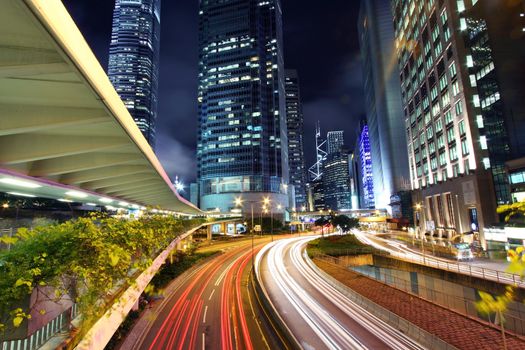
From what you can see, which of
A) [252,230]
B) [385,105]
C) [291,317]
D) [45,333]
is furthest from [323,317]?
[385,105]

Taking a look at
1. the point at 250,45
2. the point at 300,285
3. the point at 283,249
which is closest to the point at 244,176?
the point at 250,45

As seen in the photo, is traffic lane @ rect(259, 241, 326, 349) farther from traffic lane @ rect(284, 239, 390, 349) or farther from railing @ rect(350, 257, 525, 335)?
railing @ rect(350, 257, 525, 335)

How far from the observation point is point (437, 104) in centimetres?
6788

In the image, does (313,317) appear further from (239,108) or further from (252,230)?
(239,108)

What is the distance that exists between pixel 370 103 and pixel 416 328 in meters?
158

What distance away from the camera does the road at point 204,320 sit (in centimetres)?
1967

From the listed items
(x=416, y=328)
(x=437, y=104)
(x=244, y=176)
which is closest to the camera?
(x=416, y=328)

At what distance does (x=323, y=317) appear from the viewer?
21.1 metres

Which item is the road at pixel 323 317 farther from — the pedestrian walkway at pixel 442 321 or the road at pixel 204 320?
the road at pixel 204 320

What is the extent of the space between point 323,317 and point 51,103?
2086 centimetres

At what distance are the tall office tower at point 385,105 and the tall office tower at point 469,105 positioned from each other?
53030 mm

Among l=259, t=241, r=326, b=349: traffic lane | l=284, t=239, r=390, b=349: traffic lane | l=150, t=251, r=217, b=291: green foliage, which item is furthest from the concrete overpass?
A: l=150, t=251, r=217, b=291: green foliage

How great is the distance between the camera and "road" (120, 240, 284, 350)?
19.7 m

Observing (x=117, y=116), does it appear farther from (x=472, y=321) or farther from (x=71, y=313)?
(x=472, y=321)
